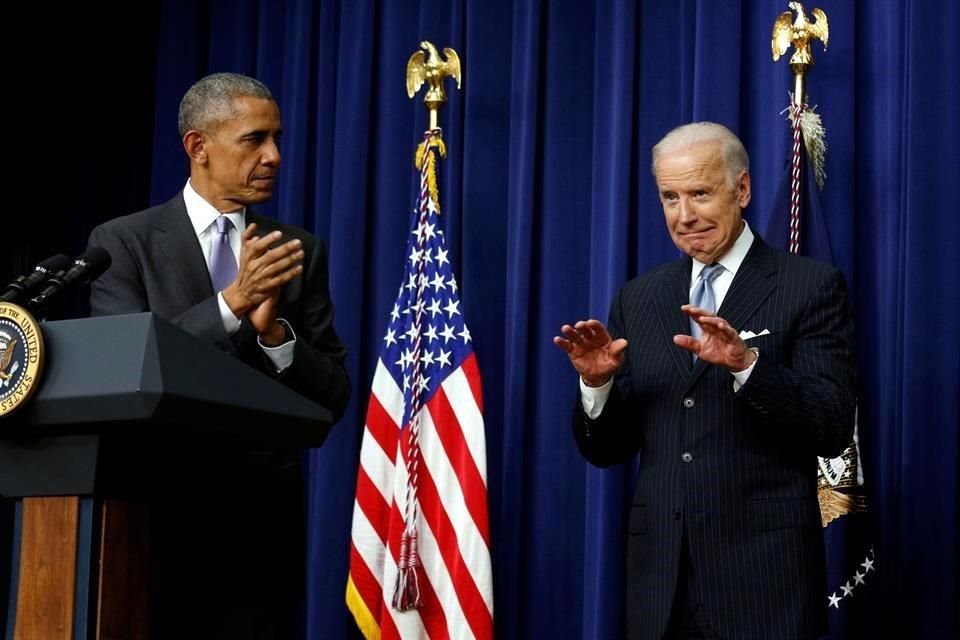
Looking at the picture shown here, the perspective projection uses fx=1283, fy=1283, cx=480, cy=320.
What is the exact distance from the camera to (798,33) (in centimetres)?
380

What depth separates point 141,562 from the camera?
1869mm

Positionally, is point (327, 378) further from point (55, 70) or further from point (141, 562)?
point (55, 70)

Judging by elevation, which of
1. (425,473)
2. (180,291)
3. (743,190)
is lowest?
(425,473)

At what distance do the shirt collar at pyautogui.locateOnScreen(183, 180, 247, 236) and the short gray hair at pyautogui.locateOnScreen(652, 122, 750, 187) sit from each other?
39.3 inches

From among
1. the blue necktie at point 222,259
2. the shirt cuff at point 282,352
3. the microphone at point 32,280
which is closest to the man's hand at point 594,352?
the shirt cuff at point 282,352

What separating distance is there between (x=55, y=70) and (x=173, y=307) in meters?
2.80

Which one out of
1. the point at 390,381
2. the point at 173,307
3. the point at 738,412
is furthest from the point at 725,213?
the point at 390,381

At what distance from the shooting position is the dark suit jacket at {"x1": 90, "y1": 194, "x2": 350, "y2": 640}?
2.22m

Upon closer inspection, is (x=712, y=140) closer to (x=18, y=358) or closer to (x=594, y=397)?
(x=594, y=397)

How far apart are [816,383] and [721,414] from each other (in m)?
0.21

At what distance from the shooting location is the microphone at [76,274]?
6.48 feet

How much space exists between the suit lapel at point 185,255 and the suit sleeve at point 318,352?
0.71 ft

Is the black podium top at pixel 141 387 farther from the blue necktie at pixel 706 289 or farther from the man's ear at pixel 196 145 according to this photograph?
the blue necktie at pixel 706 289

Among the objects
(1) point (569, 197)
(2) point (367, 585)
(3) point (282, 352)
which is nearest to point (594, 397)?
(3) point (282, 352)
